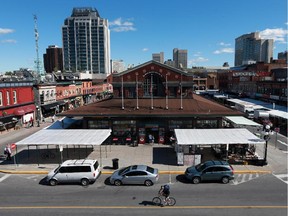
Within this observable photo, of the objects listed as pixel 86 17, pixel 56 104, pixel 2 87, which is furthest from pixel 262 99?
pixel 86 17

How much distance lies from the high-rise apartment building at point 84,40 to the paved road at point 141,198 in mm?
169856

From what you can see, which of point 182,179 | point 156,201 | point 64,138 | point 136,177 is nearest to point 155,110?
point 64,138

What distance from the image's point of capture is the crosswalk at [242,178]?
2067 centimetres

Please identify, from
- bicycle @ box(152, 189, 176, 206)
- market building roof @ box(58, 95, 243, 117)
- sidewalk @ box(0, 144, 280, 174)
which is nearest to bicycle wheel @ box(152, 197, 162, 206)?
bicycle @ box(152, 189, 176, 206)

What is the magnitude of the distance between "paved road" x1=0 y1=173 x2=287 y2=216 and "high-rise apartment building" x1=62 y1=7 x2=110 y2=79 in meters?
170

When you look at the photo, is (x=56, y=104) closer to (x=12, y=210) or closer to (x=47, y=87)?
(x=47, y=87)

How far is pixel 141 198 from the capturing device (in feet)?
59.1

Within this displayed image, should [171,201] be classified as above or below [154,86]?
below

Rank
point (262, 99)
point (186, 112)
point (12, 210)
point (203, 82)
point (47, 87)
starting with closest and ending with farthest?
1. point (12, 210)
2. point (186, 112)
3. point (47, 87)
4. point (262, 99)
5. point (203, 82)

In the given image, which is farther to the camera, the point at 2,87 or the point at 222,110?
the point at 2,87

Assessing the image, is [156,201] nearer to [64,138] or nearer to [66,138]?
[66,138]

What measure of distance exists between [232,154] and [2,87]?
37834mm

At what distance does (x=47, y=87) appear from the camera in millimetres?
58594

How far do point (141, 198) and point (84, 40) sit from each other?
7418 inches
